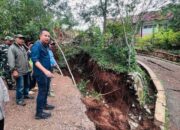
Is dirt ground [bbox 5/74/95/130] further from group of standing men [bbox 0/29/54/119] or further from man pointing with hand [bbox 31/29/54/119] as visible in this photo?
man pointing with hand [bbox 31/29/54/119]

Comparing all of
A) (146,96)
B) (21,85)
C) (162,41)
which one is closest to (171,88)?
(146,96)

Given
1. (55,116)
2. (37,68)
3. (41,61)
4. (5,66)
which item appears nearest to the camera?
(37,68)

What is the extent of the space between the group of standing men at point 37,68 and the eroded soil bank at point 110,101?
A: 2.19 metres

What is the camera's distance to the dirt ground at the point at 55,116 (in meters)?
6.61

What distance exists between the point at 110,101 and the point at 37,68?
6.89 m

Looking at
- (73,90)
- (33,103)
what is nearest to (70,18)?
(73,90)

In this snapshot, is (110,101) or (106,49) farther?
(106,49)

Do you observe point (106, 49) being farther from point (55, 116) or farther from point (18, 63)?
point (55, 116)

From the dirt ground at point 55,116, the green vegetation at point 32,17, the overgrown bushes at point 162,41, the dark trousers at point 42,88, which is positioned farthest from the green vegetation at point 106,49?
the overgrown bushes at point 162,41

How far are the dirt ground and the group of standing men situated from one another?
0.67 ft

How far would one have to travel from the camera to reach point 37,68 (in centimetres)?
632

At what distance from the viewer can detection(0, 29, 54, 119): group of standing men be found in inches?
246

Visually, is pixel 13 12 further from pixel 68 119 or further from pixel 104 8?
pixel 68 119

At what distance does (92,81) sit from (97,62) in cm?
95
